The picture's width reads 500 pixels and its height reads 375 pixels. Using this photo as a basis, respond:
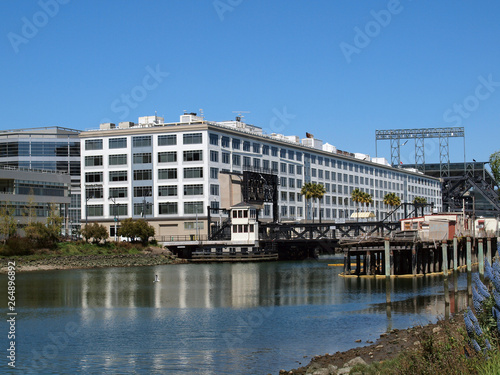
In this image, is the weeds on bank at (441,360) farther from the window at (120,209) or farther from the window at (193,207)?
the window at (120,209)

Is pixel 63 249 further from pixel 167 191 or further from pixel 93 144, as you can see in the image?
pixel 93 144

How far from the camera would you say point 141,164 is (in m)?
134

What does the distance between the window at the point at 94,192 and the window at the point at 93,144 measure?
27.0 feet

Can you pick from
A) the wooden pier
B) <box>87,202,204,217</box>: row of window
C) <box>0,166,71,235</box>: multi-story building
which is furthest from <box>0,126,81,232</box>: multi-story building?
the wooden pier

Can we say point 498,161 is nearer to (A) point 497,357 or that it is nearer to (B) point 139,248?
(B) point 139,248

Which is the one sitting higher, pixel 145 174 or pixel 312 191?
pixel 145 174

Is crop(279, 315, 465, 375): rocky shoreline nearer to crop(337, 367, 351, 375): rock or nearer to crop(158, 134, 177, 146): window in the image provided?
crop(337, 367, 351, 375): rock

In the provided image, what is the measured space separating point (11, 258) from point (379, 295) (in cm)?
6324

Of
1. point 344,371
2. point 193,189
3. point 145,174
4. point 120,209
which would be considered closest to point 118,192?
point 120,209

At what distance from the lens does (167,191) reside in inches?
5212

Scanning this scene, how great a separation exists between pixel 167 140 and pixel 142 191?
37.6 feet

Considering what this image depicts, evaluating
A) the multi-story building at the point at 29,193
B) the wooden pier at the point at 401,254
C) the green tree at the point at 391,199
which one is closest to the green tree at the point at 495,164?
the wooden pier at the point at 401,254

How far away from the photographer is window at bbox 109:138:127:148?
448 feet

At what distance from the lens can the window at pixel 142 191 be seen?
13338 cm
